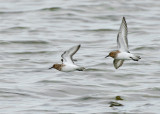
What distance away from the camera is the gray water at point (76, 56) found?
56.3ft

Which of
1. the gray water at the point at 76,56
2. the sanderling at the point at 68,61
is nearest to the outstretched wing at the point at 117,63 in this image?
the gray water at the point at 76,56

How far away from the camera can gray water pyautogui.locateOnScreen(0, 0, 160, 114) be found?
675 inches

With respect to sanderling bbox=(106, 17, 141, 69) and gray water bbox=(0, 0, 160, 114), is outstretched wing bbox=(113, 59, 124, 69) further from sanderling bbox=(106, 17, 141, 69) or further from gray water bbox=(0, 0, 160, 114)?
gray water bbox=(0, 0, 160, 114)

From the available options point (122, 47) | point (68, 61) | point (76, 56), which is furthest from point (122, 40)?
point (76, 56)

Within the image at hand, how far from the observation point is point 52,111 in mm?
16031

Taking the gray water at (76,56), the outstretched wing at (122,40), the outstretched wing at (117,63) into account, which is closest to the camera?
the outstretched wing at (122,40)

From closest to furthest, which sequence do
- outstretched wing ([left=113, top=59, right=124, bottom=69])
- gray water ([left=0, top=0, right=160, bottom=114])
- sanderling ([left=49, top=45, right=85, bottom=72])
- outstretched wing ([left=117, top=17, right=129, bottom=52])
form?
sanderling ([left=49, top=45, right=85, bottom=72]), outstretched wing ([left=117, top=17, right=129, bottom=52]), outstretched wing ([left=113, top=59, right=124, bottom=69]), gray water ([left=0, top=0, right=160, bottom=114])

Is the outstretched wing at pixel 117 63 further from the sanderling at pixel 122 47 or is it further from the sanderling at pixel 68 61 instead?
the sanderling at pixel 68 61

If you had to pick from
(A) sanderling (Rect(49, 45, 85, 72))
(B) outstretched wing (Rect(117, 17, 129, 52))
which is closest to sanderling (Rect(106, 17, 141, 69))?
(B) outstretched wing (Rect(117, 17, 129, 52))

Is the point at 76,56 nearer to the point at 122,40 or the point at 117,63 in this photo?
the point at 117,63

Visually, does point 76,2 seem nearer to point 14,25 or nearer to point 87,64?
point 14,25

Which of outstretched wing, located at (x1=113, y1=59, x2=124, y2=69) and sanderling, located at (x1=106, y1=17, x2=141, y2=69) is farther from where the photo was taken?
outstretched wing, located at (x1=113, y1=59, x2=124, y2=69)

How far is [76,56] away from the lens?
23891mm

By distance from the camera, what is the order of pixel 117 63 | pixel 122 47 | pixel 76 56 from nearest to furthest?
1. pixel 122 47
2. pixel 117 63
3. pixel 76 56
